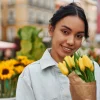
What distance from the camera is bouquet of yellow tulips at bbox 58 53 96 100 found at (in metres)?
1.22

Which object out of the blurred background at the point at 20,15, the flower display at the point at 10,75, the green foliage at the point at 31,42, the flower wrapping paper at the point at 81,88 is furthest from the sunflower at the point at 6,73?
the blurred background at the point at 20,15

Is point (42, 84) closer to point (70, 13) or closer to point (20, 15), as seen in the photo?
point (70, 13)

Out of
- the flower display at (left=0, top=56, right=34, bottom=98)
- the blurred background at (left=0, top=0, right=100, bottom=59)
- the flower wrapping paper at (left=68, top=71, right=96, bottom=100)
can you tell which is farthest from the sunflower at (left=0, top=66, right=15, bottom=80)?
the blurred background at (left=0, top=0, right=100, bottom=59)

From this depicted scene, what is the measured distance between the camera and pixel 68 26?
152 centimetres

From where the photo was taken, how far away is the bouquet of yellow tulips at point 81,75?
1.22 metres

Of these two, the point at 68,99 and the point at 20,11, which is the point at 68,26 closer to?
the point at 68,99

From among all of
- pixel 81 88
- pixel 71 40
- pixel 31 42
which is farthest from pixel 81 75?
pixel 31 42

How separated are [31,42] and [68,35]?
84.6 inches

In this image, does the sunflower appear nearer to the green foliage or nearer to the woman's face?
the green foliage

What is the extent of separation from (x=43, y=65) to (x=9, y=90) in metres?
1.60

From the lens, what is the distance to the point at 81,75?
4.07ft

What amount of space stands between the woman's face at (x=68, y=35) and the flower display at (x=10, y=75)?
1587 millimetres

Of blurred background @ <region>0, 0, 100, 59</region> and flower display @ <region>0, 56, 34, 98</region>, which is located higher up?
blurred background @ <region>0, 0, 100, 59</region>

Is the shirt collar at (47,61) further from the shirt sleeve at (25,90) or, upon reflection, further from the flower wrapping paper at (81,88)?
the flower wrapping paper at (81,88)
